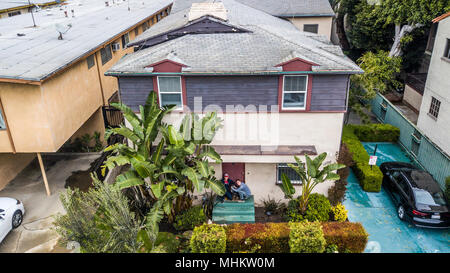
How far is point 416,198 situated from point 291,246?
6776 millimetres

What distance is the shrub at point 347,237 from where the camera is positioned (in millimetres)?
12742

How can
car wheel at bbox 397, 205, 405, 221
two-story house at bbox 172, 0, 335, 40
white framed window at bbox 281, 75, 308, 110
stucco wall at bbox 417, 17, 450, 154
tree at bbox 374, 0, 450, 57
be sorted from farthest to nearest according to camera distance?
two-story house at bbox 172, 0, 335, 40 < tree at bbox 374, 0, 450, 57 < stucco wall at bbox 417, 17, 450, 154 < car wheel at bbox 397, 205, 405, 221 < white framed window at bbox 281, 75, 308, 110

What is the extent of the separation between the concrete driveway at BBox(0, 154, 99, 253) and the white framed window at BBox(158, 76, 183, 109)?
5.54 metres

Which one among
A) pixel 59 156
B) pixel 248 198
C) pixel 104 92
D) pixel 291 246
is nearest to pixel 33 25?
pixel 104 92

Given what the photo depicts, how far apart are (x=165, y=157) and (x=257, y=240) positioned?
187 inches

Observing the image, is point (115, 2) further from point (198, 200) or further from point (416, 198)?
point (416, 198)

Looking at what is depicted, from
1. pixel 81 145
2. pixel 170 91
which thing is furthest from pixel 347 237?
pixel 81 145

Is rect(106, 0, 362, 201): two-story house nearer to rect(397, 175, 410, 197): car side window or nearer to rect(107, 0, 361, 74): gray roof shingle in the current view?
rect(107, 0, 361, 74): gray roof shingle

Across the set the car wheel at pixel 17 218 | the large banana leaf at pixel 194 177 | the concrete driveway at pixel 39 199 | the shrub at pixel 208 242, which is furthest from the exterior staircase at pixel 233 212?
the car wheel at pixel 17 218

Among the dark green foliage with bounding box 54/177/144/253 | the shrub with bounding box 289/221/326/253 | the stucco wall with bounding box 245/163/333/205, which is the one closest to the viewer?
the dark green foliage with bounding box 54/177/144/253

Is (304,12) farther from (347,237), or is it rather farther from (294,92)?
(347,237)

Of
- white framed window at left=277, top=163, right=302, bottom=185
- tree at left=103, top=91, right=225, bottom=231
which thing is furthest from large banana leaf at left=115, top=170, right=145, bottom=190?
white framed window at left=277, top=163, right=302, bottom=185

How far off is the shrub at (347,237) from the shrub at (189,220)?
5.02 meters

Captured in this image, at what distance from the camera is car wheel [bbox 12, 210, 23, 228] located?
1469 cm
